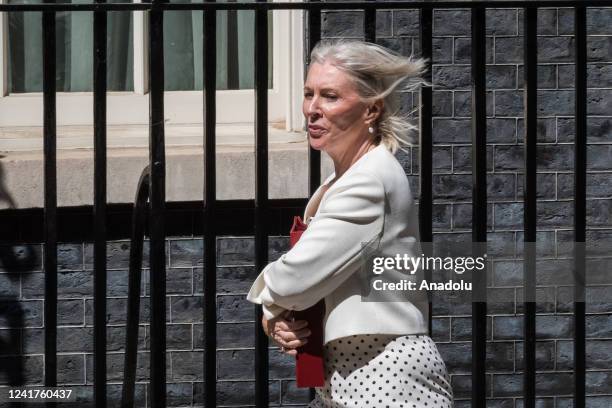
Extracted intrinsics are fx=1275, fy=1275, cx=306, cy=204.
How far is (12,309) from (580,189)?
9.26 feet

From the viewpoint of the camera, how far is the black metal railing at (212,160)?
4023 mm

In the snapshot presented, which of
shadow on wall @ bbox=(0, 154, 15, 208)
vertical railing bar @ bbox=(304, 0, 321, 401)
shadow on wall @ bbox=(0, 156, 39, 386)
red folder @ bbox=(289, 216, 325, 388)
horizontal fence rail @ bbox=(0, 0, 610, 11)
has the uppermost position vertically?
horizontal fence rail @ bbox=(0, 0, 610, 11)

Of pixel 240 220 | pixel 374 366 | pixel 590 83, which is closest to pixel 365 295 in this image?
pixel 374 366

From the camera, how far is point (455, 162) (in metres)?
5.89

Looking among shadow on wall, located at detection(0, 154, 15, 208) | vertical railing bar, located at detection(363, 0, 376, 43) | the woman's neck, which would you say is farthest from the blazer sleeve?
shadow on wall, located at detection(0, 154, 15, 208)

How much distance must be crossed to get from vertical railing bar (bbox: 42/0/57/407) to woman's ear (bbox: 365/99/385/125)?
116 centimetres

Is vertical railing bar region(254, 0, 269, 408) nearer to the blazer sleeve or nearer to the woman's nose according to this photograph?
the woman's nose

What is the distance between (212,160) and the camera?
13.3ft

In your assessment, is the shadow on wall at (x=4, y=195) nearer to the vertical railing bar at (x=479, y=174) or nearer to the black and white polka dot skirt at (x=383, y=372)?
the vertical railing bar at (x=479, y=174)

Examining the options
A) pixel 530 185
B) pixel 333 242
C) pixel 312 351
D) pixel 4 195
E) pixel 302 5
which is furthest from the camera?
pixel 4 195

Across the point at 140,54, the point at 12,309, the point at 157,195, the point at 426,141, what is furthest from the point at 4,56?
the point at 426,141

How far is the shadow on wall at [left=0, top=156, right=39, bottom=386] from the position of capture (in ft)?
19.0

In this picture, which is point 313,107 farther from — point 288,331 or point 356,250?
point 288,331

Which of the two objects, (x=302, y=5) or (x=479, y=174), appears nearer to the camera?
(x=302, y=5)
